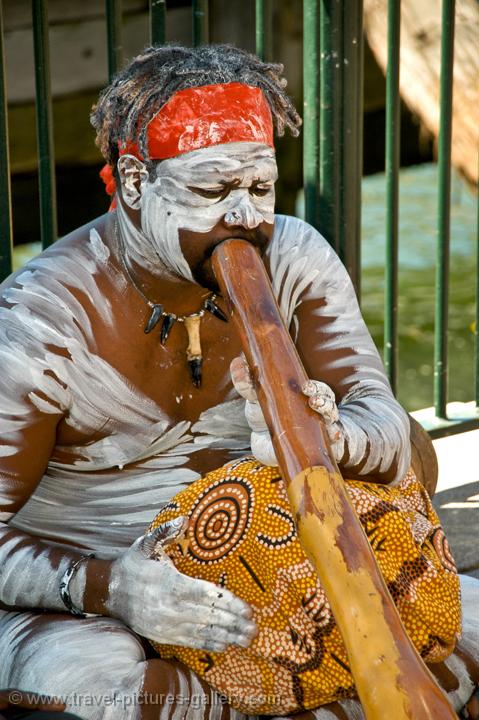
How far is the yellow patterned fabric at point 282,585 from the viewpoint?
2.11m

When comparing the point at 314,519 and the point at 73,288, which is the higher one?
the point at 73,288

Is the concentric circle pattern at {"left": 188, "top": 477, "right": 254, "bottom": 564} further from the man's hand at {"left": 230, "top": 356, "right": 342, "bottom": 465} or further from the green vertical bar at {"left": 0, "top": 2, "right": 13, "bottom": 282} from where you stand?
the green vertical bar at {"left": 0, "top": 2, "right": 13, "bottom": 282}

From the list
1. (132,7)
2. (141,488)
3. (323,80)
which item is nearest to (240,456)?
(141,488)

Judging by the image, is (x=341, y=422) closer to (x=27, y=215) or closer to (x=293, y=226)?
(x=293, y=226)

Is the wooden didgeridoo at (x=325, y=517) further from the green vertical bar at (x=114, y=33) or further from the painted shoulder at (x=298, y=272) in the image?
the green vertical bar at (x=114, y=33)

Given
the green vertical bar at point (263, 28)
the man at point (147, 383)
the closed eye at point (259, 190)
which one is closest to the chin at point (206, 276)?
the man at point (147, 383)

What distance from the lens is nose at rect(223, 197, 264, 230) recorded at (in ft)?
7.15

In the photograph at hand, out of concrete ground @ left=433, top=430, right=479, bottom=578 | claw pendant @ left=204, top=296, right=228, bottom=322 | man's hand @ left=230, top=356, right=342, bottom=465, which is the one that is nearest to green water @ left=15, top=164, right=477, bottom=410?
concrete ground @ left=433, top=430, right=479, bottom=578

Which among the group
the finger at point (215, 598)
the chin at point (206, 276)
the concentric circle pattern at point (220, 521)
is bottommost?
the finger at point (215, 598)

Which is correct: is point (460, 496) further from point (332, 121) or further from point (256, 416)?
point (256, 416)

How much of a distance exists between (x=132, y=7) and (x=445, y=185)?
12.0 feet

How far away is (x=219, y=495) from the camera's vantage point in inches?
86.4

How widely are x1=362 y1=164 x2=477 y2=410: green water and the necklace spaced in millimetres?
4056

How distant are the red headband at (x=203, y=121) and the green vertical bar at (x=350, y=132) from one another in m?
1.06
